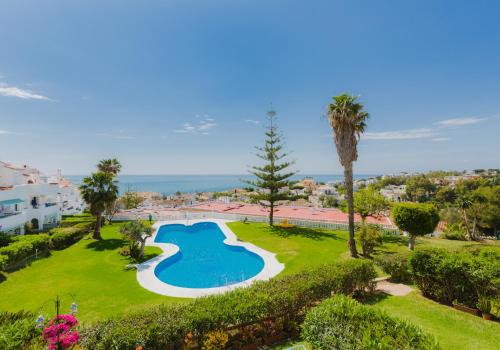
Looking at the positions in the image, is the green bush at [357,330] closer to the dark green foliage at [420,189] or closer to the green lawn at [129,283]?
the green lawn at [129,283]

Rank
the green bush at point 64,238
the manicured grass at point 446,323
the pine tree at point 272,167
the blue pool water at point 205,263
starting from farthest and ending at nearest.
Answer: the pine tree at point 272,167 < the green bush at point 64,238 < the blue pool water at point 205,263 < the manicured grass at point 446,323

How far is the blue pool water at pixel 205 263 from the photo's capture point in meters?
12.3

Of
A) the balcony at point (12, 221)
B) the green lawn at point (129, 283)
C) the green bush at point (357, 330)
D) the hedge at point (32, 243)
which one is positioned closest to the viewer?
the green bush at point (357, 330)

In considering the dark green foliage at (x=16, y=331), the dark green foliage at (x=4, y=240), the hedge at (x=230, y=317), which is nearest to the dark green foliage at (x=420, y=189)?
the hedge at (x=230, y=317)

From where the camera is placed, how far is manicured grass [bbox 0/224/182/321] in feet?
29.8

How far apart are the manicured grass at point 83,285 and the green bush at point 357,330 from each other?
6889mm

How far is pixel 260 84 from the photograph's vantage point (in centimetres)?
2372

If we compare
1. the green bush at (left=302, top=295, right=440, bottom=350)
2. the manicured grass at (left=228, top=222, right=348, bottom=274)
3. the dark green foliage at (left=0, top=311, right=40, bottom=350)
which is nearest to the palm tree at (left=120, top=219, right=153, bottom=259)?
the manicured grass at (left=228, top=222, right=348, bottom=274)

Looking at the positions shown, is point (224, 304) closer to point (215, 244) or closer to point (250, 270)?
point (250, 270)

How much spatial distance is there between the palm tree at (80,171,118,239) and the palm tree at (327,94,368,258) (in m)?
17.9

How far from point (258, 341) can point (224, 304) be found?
1.42 m

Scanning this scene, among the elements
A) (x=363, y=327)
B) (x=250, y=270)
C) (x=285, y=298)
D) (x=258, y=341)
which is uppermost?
(x=363, y=327)

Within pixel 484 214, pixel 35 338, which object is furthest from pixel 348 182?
pixel 484 214

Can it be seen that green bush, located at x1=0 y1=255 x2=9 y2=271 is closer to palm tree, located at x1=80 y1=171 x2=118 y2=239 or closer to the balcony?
palm tree, located at x1=80 y1=171 x2=118 y2=239
